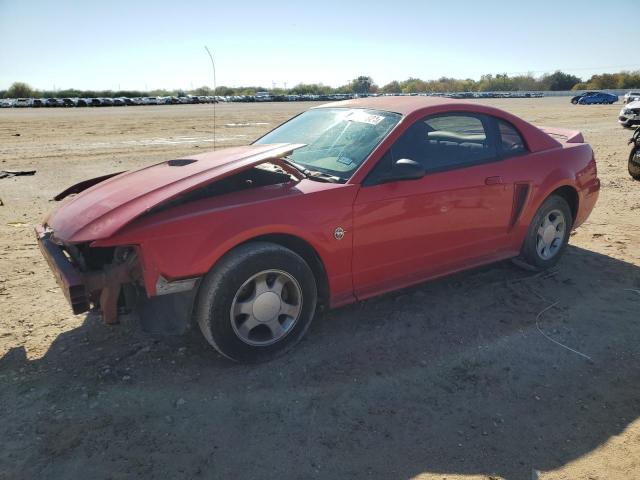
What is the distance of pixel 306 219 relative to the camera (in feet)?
10.2

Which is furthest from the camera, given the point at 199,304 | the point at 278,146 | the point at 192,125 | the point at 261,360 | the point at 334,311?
the point at 192,125

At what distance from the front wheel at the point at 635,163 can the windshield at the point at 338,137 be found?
6.41 m

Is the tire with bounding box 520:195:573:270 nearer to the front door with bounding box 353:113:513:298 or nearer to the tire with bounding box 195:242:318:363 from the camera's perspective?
the front door with bounding box 353:113:513:298

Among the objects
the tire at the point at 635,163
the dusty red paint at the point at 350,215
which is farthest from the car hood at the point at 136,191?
the tire at the point at 635,163

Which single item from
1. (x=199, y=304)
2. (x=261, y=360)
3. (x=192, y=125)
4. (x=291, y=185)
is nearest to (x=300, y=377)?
(x=261, y=360)

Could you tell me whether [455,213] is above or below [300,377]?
above

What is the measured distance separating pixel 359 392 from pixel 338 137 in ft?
6.27

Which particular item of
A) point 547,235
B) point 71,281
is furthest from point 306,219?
point 547,235

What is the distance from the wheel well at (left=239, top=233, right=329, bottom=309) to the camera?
10.1 feet

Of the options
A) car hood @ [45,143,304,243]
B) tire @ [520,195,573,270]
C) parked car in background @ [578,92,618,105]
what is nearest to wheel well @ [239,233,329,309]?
car hood @ [45,143,304,243]

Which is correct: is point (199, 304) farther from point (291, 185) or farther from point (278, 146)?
point (278, 146)

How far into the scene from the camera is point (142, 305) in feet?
9.75

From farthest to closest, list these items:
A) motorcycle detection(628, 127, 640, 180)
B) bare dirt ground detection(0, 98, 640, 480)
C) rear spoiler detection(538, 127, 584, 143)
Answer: motorcycle detection(628, 127, 640, 180) < rear spoiler detection(538, 127, 584, 143) < bare dirt ground detection(0, 98, 640, 480)

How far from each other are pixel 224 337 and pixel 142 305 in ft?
1.75
